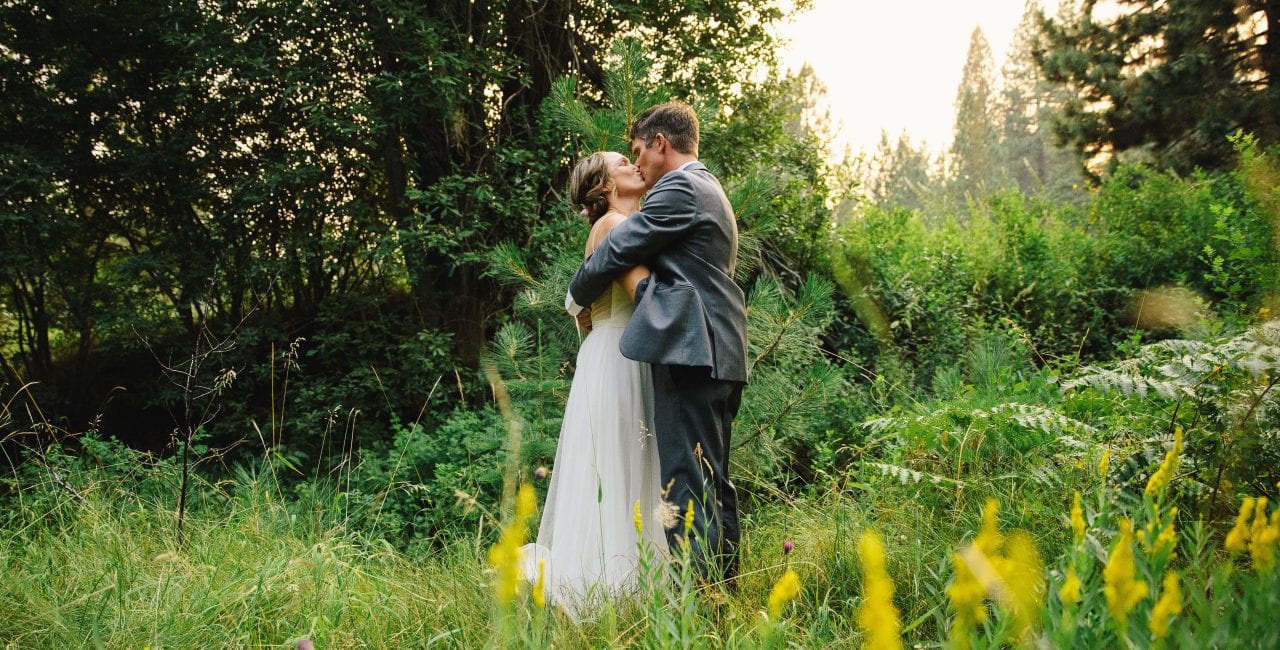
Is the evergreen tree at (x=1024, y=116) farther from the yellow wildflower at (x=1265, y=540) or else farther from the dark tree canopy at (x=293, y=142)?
the yellow wildflower at (x=1265, y=540)

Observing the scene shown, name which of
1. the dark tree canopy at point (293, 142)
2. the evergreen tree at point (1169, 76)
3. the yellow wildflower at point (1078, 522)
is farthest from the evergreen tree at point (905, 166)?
the yellow wildflower at point (1078, 522)

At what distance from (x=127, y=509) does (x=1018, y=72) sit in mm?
37568

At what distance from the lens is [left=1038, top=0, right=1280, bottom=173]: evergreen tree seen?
8930 millimetres

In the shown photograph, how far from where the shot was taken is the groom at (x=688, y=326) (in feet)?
7.27

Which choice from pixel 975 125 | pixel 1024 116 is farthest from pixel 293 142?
pixel 1024 116

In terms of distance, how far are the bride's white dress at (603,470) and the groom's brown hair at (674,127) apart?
20.7 inches

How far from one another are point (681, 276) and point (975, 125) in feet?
115

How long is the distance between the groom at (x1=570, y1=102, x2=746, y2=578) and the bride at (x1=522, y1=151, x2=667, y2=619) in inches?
3.6

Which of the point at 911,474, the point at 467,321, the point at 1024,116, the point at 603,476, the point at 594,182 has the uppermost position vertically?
the point at 1024,116

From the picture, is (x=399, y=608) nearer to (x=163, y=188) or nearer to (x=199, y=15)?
(x=199, y=15)

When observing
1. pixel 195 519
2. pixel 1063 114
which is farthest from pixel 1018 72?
pixel 195 519

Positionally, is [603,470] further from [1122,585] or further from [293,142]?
[293,142]

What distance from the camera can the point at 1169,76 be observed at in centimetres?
936

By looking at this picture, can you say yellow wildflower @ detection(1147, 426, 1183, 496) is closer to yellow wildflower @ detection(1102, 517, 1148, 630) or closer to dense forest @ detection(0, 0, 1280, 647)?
dense forest @ detection(0, 0, 1280, 647)
